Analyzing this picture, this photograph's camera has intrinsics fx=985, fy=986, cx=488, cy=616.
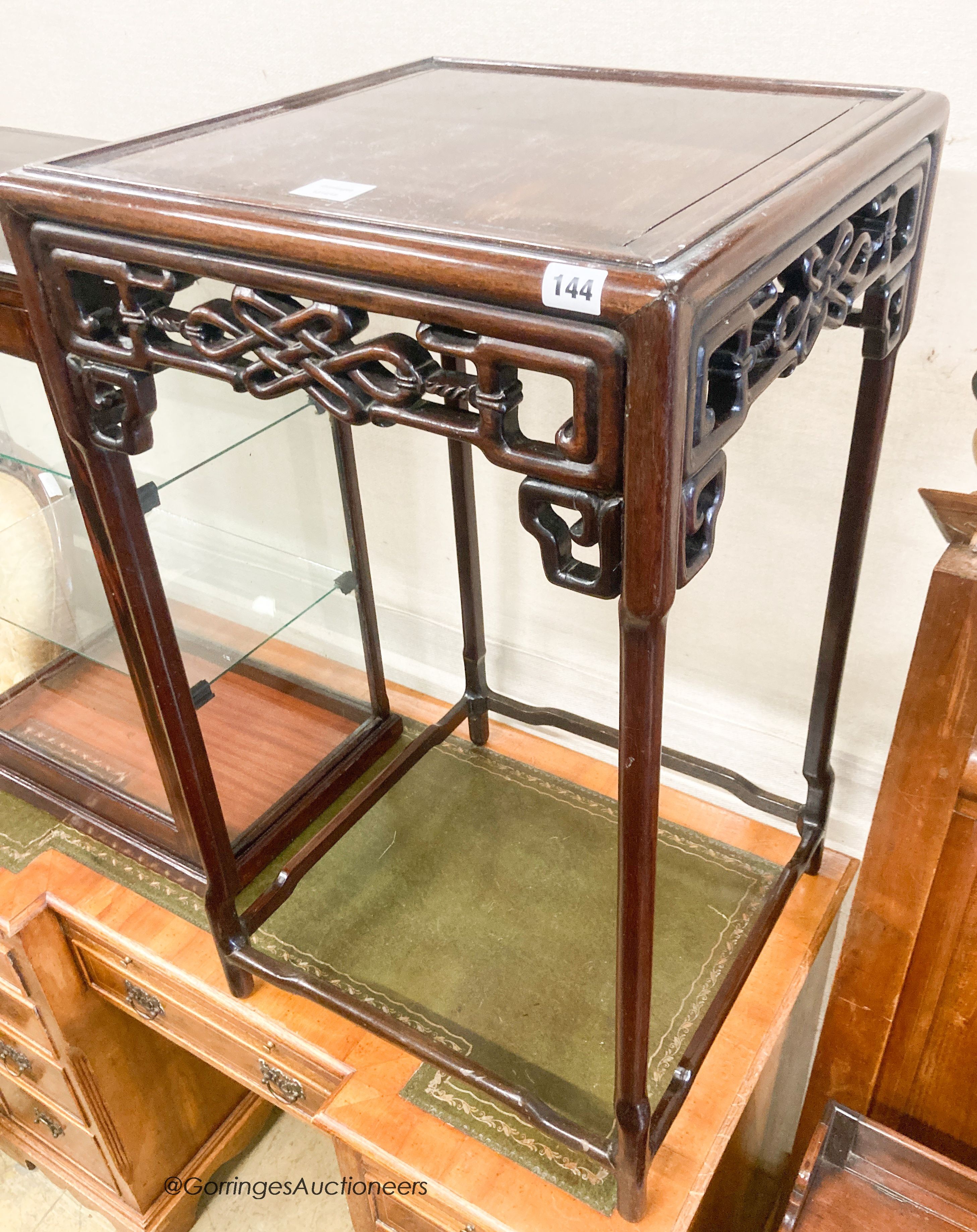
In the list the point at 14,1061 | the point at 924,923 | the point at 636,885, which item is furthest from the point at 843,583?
the point at 14,1061

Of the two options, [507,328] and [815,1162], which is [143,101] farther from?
[815,1162]

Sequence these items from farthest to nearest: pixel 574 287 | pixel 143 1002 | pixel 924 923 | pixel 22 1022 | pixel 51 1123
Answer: pixel 51 1123 → pixel 22 1022 → pixel 143 1002 → pixel 924 923 → pixel 574 287

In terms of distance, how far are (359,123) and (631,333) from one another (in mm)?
387

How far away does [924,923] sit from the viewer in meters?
0.90

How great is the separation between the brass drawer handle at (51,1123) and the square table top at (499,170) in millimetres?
1227

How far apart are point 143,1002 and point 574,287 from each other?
3.29 feet

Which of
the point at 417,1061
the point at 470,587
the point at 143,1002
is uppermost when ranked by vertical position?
the point at 470,587

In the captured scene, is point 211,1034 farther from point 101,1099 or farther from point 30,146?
point 30,146

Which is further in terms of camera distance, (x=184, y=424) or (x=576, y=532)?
(x=184, y=424)

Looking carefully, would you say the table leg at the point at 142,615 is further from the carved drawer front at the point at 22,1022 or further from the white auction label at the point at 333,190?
the carved drawer front at the point at 22,1022

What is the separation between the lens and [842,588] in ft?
3.00

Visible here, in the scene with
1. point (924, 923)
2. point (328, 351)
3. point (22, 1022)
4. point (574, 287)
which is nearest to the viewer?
point (574, 287)

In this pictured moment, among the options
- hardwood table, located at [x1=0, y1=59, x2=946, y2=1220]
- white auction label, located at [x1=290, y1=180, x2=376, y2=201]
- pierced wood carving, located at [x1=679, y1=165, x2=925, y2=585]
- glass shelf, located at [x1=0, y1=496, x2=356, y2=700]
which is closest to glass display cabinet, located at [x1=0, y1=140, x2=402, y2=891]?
glass shelf, located at [x1=0, y1=496, x2=356, y2=700]

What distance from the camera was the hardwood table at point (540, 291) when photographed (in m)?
0.48
